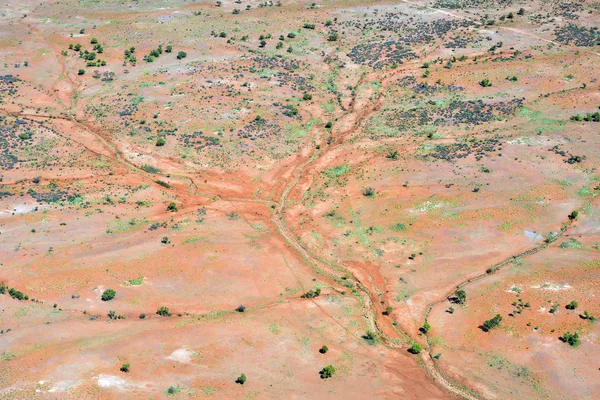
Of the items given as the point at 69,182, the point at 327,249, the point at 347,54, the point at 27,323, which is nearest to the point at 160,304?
the point at 27,323

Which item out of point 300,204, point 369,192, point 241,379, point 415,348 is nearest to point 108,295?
point 241,379

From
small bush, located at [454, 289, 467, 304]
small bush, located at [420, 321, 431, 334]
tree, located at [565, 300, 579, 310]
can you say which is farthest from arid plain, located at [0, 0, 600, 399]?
small bush, located at [454, 289, 467, 304]

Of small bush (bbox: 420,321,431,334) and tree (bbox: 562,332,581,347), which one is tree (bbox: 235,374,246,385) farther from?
tree (bbox: 562,332,581,347)

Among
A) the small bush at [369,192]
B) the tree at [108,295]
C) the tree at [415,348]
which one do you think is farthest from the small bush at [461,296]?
the tree at [108,295]

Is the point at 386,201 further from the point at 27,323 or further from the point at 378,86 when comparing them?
the point at 27,323

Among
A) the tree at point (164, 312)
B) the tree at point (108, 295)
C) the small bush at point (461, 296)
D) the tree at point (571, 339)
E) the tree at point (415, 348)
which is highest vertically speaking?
the tree at point (108, 295)

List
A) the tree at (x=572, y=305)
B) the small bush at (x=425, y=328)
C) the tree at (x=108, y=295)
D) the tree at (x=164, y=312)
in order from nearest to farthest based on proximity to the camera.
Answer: the small bush at (x=425, y=328) < the tree at (x=572, y=305) < the tree at (x=164, y=312) < the tree at (x=108, y=295)

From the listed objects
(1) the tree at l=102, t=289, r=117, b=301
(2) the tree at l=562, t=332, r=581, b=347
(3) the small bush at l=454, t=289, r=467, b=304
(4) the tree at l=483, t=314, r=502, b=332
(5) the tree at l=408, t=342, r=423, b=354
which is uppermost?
(1) the tree at l=102, t=289, r=117, b=301

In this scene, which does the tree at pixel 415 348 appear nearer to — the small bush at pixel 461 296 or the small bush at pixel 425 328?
the small bush at pixel 425 328
